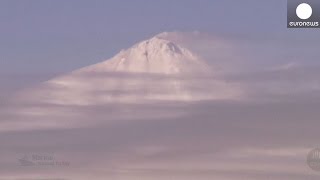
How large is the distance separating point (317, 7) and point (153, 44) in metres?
1.50

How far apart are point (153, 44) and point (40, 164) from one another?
1486 mm

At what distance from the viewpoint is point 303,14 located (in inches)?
1025

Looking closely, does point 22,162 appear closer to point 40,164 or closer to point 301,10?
point 40,164

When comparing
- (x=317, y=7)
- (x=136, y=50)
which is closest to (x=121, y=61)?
(x=136, y=50)

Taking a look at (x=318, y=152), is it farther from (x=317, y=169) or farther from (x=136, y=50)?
(x=136, y=50)

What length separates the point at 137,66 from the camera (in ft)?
86.1

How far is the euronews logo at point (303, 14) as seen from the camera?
2598 centimetres

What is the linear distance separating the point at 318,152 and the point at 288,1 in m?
1.38

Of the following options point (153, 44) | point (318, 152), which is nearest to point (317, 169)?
point (318, 152)

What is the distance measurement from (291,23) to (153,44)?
1250 mm

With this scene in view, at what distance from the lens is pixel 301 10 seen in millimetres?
26031

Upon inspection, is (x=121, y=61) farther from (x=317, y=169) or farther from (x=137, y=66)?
(x=317, y=169)

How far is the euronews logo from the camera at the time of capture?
1023 inches

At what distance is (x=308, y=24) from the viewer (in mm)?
26016
